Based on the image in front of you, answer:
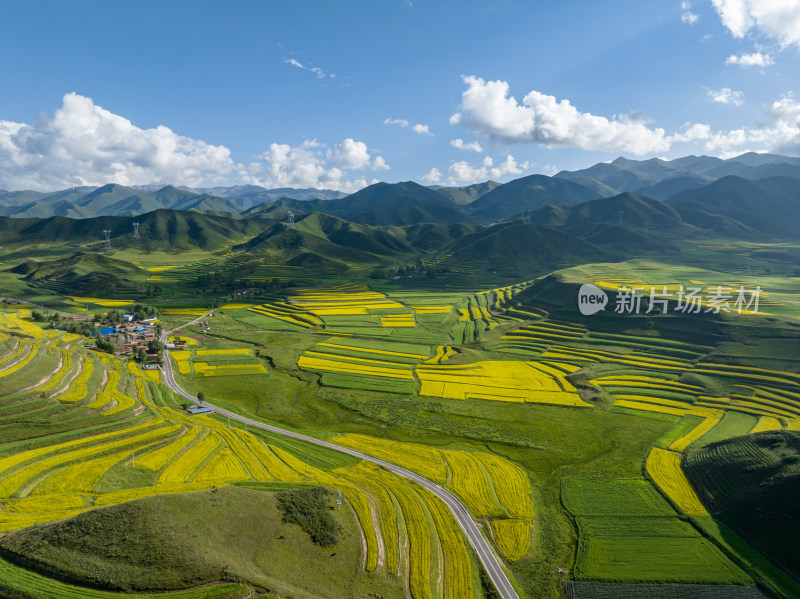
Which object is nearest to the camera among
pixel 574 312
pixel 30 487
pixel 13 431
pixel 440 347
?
pixel 30 487

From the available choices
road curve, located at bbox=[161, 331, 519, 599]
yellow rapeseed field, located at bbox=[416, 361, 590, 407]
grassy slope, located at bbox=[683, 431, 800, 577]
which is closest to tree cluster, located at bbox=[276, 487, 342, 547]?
road curve, located at bbox=[161, 331, 519, 599]

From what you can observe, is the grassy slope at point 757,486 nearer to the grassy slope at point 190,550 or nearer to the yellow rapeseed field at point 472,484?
the yellow rapeseed field at point 472,484

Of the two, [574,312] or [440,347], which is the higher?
[574,312]

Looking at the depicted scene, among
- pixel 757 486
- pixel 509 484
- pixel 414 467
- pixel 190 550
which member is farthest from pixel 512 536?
pixel 190 550

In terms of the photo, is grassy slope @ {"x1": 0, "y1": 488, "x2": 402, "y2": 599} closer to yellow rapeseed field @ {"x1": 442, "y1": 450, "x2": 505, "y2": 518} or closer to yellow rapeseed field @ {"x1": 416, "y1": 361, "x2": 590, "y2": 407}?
yellow rapeseed field @ {"x1": 442, "y1": 450, "x2": 505, "y2": 518}

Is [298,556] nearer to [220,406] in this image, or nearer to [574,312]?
[220,406]

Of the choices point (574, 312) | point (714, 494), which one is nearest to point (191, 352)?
point (714, 494)
